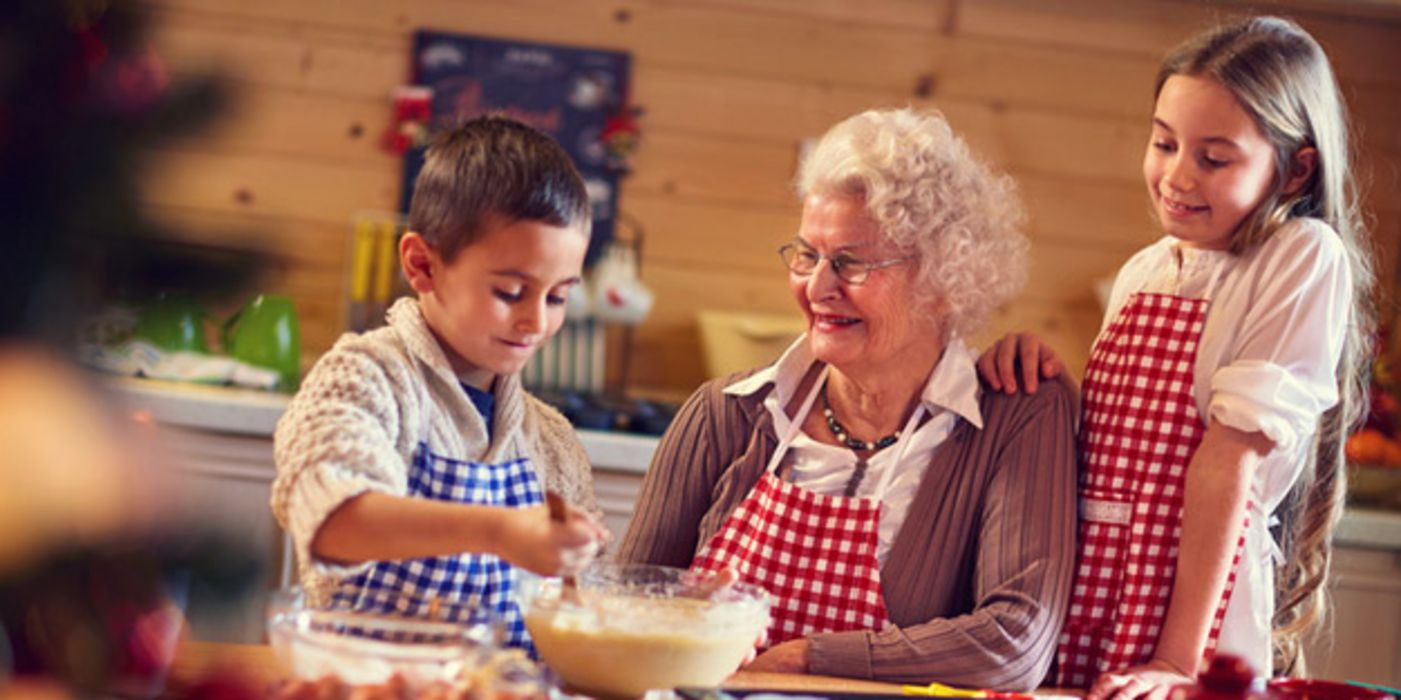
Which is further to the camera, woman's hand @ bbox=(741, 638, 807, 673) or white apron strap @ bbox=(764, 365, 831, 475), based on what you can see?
white apron strap @ bbox=(764, 365, 831, 475)

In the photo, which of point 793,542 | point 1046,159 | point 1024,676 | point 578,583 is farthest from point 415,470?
point 1046,159

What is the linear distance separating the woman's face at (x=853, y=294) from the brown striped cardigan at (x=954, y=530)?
0.12 m

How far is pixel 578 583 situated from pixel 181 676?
0.80 metres

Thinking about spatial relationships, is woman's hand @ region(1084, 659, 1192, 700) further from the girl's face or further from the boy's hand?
the boy's hand

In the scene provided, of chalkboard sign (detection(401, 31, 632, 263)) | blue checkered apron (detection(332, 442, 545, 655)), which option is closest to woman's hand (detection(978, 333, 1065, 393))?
blue checkered apron (detection(332, 442, 545, 655))

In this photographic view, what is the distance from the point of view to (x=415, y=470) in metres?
1.38

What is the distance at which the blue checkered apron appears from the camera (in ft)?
4.43

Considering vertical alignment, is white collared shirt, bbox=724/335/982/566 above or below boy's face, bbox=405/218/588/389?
below

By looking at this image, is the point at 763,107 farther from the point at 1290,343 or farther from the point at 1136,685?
the point at 1136,685

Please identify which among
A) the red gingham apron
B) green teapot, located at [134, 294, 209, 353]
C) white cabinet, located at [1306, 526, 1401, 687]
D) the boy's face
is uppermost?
green teapot, located at [134, 294, 209, 353]

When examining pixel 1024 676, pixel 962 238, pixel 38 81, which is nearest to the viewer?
pixel 38 81

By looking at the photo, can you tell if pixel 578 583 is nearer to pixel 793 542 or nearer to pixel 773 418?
pixel 793 542

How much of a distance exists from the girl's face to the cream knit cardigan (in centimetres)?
70

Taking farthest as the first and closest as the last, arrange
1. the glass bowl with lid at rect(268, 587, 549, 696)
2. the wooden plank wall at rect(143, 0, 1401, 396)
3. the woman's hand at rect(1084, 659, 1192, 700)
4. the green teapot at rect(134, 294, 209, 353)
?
the wooden plank wall at rect(143, 0, 1401, 396) → the woman's hand at rect(1084, 659, 1192, 700) → the glass bowl with lid at rect(268, 587, 549, 696) → the green teapot at rect(134, 294, 209, 353)
